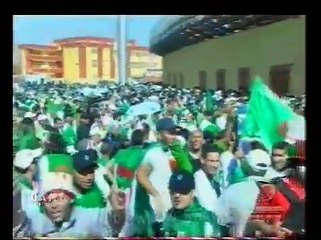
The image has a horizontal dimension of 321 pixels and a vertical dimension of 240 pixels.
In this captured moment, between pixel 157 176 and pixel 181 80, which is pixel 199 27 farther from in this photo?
pixel 157 176

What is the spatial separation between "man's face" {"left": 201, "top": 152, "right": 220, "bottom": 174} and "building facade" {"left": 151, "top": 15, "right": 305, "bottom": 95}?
0.85 feet

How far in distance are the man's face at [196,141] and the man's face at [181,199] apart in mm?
172

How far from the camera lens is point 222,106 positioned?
281 centimetres

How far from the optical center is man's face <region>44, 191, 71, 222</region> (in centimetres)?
277

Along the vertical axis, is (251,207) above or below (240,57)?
below

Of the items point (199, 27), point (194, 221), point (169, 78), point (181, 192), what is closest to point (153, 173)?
point (181, 192)

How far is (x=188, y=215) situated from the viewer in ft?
9.12

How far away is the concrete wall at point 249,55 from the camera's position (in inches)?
109

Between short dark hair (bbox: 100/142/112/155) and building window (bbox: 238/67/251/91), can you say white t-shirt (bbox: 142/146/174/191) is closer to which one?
short dark hair (bbox: 100/142/112/155)

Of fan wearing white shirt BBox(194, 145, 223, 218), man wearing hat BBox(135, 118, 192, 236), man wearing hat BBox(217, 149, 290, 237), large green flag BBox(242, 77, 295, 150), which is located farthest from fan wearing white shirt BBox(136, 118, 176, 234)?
large green flag BBox(242, 77, 295, 150)

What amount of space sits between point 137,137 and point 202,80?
0.33 metres

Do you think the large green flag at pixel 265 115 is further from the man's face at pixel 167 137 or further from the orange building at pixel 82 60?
the orange building at pixel 82 60
